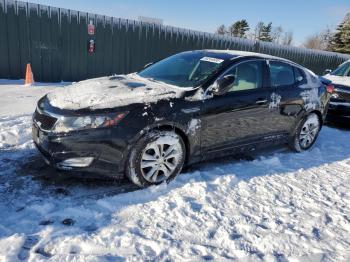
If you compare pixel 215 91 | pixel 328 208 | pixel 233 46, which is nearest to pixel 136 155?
pixel 215 91

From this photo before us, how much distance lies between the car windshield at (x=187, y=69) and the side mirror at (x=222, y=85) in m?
0.18

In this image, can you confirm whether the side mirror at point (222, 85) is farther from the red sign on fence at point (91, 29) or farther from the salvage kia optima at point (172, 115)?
the red sign on fence at point (91, 29)

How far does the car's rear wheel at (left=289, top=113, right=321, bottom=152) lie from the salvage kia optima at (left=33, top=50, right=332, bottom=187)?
0.11 ft

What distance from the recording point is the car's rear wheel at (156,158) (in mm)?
3746

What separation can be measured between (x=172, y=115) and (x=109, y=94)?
740 millimetres

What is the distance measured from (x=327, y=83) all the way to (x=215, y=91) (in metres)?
3.20

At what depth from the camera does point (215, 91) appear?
4199 millimetres

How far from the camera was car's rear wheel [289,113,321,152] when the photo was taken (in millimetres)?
5609

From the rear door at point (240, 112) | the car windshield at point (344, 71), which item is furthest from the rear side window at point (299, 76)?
the car windshield at point (344, 71)

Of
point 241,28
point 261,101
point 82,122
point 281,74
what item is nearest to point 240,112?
point 261,101

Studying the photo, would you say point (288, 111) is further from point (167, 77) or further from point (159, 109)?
point (159, 109)

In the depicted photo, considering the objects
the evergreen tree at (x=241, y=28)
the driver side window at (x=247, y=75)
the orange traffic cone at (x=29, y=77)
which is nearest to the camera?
the driver side window at (x=247, y=75)

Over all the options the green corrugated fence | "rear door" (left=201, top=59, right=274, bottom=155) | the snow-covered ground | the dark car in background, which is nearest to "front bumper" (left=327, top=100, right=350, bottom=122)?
the dark car in background

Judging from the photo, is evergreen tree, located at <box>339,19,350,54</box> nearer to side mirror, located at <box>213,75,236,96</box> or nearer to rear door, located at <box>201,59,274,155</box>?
rear door, located at <box>201,59,274,155</box>
